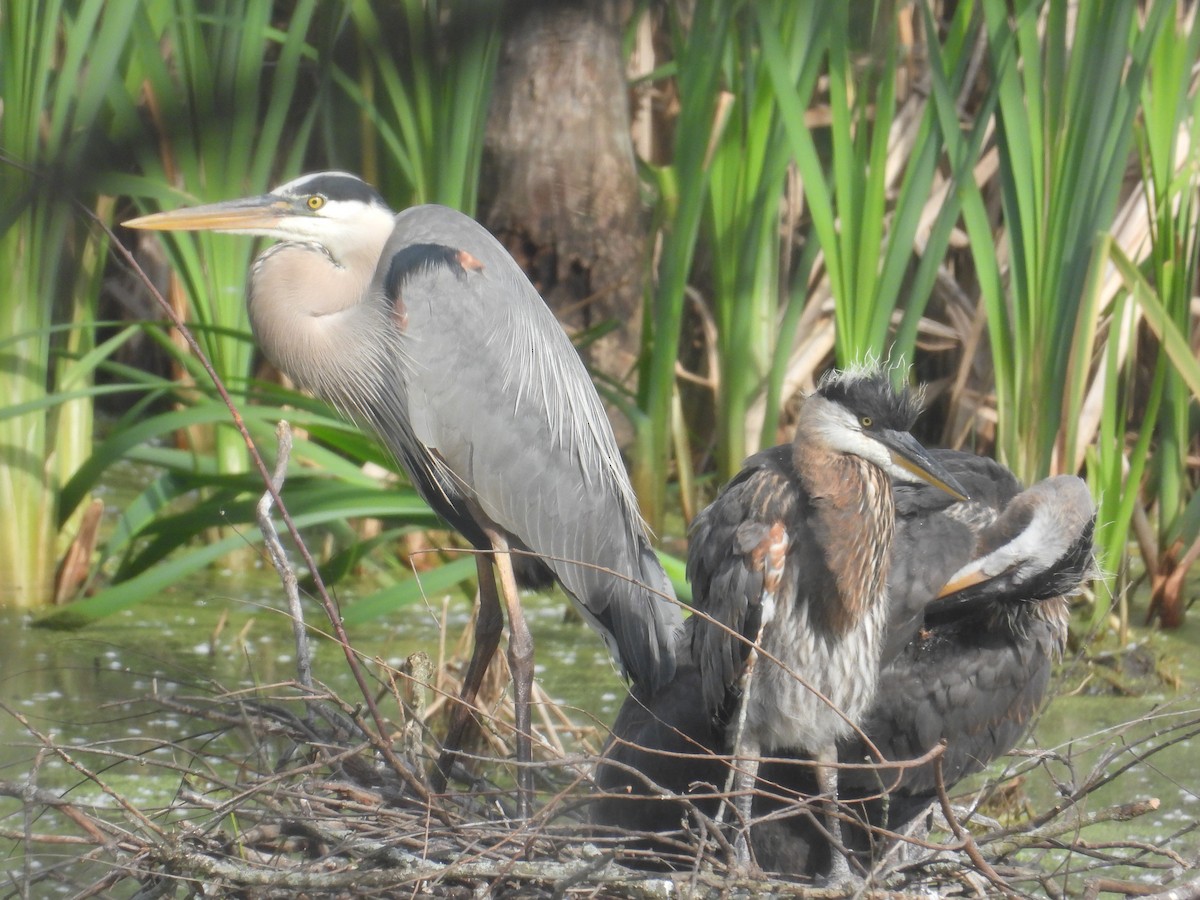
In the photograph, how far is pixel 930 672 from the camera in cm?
278

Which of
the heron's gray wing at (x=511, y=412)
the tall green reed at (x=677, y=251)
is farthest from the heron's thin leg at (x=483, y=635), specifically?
the tall green reed at (x=677, y=251)

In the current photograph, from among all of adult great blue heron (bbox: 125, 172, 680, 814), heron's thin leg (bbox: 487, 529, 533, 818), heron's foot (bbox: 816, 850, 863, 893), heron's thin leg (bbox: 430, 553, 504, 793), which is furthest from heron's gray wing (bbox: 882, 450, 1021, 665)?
heron's thin leg (bbox: 430, 553, 504, 793)

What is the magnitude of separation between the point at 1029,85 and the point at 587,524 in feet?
5.27

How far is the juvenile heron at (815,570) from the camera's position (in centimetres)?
253

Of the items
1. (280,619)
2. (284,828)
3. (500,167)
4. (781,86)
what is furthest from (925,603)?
(500,167)

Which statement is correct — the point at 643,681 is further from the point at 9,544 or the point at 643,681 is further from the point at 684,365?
the point at 684,365

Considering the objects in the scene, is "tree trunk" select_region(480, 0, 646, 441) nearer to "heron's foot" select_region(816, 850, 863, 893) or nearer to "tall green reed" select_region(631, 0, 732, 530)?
"tall green reed" select_region(631, 0, 732, 530)

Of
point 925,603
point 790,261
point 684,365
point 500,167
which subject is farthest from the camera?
point 684,365

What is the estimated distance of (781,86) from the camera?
A: 11.7 ft

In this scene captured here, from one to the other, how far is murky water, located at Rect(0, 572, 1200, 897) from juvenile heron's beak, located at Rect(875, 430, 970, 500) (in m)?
0.73

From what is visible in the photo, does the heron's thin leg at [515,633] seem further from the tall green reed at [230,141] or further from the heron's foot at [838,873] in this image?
the tall green reed at [230,141]

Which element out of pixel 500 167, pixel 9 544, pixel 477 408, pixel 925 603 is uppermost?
pixel 500 167

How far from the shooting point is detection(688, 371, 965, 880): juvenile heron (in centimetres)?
253

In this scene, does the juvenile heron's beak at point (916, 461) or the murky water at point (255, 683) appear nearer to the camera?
the juvenile heron's beak at point (916, 461)
